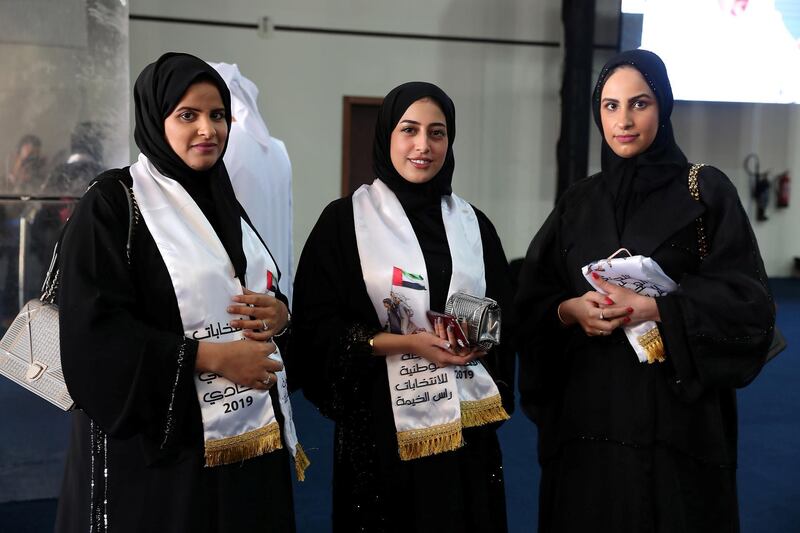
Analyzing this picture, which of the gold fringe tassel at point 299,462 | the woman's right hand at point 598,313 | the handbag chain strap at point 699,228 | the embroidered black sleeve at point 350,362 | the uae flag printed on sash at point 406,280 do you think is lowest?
the gold fringe tassel at point 299,462

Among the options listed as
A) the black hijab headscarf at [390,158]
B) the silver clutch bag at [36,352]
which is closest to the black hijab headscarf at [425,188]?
the black hijab headscarf at [390,158]

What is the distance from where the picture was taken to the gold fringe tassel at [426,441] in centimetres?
195

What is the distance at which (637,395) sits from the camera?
1.97 m

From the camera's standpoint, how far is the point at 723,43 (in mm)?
7605

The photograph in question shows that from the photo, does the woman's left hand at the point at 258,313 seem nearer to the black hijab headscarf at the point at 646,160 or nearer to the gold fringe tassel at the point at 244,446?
the gold fringe tassel at the point at 244,446

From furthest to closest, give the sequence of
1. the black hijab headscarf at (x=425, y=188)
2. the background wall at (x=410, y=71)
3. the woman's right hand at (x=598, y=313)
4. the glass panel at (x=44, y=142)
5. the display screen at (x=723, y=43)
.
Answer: the display screen at (x=723, y=43), the background wall at (x=410, y=71), the glass panel at (x=44, y=142), the black hijab headscarf at (x=425, y=188), the woman's right hand at (x=598, y=313)

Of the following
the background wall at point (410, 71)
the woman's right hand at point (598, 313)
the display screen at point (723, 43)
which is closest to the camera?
the woman's right hand at point (598, 313)

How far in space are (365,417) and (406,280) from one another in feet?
1.13

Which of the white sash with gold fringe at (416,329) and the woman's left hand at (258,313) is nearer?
the woman's left hand at (258,313)

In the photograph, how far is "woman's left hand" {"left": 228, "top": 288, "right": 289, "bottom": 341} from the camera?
168 centimetres

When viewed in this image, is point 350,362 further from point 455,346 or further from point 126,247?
point 126,247

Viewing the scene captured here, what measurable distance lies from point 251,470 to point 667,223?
109 centimetres

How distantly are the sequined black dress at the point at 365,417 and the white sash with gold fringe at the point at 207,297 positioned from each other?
11.5 inches

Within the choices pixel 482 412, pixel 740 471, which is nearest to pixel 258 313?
pixel 482 412
